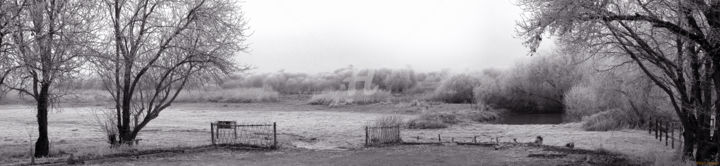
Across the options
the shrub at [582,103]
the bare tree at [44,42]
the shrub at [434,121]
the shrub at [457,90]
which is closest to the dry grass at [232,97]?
the shrub at [457,90]

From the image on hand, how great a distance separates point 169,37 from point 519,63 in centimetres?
3638

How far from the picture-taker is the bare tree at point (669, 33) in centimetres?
1527

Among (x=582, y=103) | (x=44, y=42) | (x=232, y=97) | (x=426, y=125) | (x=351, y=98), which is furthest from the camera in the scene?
(x=232, y=97)

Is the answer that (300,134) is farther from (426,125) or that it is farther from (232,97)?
(232,97)

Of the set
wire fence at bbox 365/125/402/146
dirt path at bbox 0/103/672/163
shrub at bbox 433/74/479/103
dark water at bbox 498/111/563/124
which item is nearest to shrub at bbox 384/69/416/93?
shrub at bbox 433/74/479/103

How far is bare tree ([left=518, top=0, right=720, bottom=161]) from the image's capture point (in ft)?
50.1

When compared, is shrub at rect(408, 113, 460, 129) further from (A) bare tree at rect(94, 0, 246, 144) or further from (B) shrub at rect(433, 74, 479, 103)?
(B) shrub at rect(433, 74, 479, 103)

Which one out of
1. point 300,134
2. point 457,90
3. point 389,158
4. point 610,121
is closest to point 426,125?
point 300,134

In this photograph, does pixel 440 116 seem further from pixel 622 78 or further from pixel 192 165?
pixel 192 165

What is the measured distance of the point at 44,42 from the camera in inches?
725

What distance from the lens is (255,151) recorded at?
2175 centimetres

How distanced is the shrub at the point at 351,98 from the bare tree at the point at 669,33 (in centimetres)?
3712

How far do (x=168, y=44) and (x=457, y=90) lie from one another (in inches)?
1496

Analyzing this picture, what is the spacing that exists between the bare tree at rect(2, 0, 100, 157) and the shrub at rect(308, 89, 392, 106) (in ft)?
114
